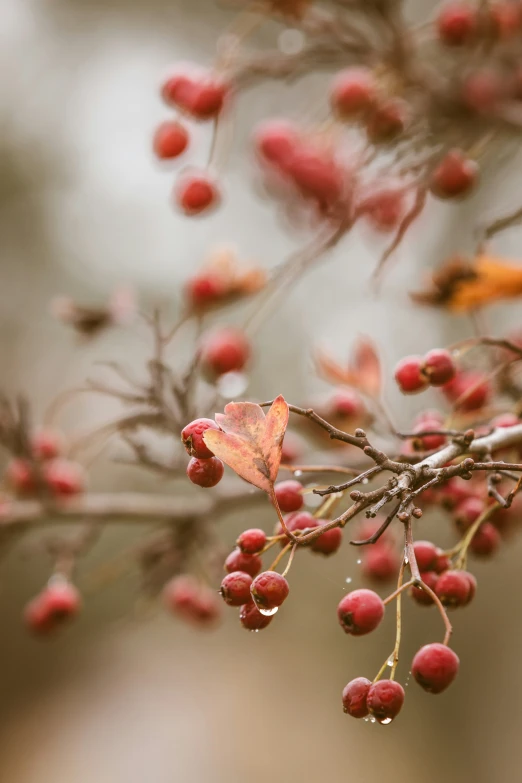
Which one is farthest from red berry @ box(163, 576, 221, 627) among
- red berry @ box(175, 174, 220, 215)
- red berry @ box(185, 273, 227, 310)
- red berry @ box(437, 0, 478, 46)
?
red berry @ box(437, 0, 478, 46)

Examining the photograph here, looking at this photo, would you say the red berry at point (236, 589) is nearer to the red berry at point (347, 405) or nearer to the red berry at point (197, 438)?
the red berry at point (197, 438)

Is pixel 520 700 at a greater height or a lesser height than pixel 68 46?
lesser

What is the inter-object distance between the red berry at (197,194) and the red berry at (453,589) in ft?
2.48

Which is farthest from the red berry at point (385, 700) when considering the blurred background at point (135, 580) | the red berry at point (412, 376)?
the blurred background at point (135, 580)

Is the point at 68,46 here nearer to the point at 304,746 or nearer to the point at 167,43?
the point at 167,43

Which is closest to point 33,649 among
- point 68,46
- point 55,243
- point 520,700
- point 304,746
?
point 304,746

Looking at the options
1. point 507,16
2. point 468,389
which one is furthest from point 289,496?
point 507,16

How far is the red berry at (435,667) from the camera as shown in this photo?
0.60 meters

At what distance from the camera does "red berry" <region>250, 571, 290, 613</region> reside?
56 centimetres

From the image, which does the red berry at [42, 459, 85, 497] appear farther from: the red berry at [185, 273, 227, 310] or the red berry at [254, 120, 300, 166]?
the red berry at [254, 120, 300, 166]

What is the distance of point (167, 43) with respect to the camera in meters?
6.77

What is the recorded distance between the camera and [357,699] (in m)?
0.58

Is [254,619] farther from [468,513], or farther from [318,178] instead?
[318,178]

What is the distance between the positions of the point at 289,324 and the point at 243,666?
297 centimetres
